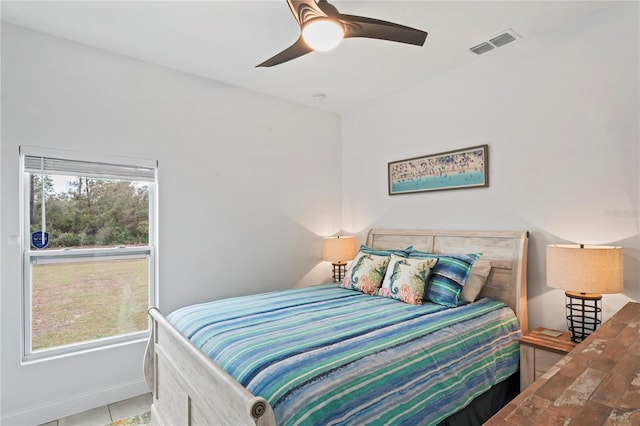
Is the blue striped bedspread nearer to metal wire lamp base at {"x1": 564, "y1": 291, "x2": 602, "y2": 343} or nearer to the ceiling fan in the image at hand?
metal wire lamp base at {"x1": 564, "y1": 291, "x2": 602, "y2": 343}

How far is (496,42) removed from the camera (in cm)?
271

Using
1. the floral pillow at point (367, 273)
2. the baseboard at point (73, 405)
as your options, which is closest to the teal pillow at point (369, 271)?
the floral pillow at point (367, 273)

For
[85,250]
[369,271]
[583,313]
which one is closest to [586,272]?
[583,313]

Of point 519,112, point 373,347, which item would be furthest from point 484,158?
point 373,347

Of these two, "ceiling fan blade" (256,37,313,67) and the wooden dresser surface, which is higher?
"ceiling fan blade" (256,37,313,67)

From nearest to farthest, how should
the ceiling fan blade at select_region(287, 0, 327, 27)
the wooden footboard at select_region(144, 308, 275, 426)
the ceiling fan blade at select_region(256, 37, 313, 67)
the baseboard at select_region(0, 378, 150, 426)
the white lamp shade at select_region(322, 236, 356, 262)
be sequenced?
the wooden footboard at select_region(144, 308, 275, 426) < the ceiling fan blade at select_region(287, 0, 327, 27) < the ceiling fan blade at select_region(256, 37, 313, 67) < the baseboard at select_region(0, 378, 150, 426) < the white lamp shade at select_region(322, 236, 356, 262)

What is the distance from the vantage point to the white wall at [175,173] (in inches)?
94.4

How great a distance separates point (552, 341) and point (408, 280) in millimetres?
955

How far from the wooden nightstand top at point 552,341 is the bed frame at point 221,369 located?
242 mm

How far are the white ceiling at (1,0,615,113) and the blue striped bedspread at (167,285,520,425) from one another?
1.97m

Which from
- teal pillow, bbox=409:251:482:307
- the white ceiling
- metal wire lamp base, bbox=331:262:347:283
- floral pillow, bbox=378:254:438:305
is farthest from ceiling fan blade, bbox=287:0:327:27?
metal wire lamp base, bbox=331:262:347:283

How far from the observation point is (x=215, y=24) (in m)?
2.43

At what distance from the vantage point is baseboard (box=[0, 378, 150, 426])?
2357 mm

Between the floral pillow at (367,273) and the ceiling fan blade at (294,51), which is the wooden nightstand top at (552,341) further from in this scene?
the ceiling fan blade at (294,51)
